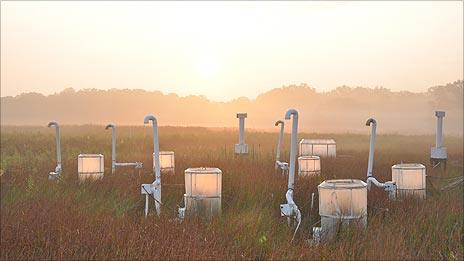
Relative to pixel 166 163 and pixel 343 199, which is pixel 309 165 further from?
pixel 343 199

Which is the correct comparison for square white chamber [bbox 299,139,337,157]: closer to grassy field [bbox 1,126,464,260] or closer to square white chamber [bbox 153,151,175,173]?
grassy field [bbox 1,126,464,260]

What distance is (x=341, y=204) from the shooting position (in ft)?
25.9

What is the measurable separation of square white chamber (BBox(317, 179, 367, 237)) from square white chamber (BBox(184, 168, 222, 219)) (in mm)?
1842

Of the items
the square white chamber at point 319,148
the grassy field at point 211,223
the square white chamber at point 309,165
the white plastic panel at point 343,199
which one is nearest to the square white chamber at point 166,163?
the grassy field at point 211,223

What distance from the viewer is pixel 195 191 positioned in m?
9.25

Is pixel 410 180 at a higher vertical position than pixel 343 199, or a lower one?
lower

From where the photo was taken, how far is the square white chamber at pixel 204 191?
9188mm

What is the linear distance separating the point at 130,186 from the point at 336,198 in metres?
5.21

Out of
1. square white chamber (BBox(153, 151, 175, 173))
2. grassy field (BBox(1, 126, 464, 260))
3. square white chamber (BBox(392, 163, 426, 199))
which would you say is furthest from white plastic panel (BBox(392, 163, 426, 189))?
square white chamber (BBox(153, 151, 175, 173))

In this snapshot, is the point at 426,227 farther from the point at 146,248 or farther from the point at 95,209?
the point at 95,209

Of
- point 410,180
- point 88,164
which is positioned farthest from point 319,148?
point 88,164

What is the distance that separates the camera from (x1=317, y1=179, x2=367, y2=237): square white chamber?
783 centimetres

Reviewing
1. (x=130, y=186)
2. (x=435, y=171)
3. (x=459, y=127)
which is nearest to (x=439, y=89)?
(x=459, y=127)

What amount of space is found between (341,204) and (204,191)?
2217mm
